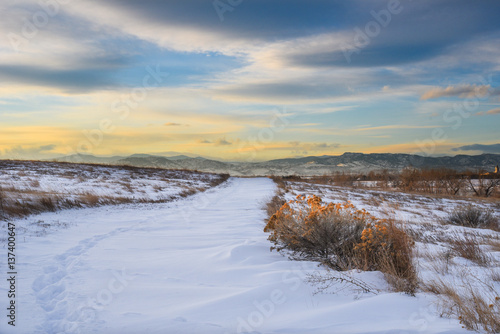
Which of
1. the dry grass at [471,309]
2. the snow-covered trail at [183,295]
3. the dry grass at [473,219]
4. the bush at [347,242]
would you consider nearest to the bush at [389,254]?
the bush at [347,242]

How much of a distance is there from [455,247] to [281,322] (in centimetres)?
473

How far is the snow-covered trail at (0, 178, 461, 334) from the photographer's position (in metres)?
2.73

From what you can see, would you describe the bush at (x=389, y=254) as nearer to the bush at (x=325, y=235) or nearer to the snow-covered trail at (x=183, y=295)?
the snow-covered trail at (x=183, y=295)

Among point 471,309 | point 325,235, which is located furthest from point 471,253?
point 471,309

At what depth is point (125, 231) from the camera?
7277 millimetres

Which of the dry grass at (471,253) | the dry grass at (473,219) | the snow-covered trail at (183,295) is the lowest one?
the dry grass at (473,219)

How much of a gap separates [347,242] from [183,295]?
2728mm

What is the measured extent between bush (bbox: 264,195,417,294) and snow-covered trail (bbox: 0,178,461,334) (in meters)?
0.28

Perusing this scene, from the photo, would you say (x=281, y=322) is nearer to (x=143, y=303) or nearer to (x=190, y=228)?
(x=143, y=303)

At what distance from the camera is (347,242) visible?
15.9 feet

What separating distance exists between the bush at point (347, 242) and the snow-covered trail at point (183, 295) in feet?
0.93

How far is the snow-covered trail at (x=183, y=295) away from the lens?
273 cm

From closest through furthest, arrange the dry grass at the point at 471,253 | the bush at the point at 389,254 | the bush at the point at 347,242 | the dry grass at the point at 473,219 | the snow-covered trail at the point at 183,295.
→ the snow-covered trail at the point at 183,295
the bush at the point at 389,254
the bush at the point at 347,242
the dry grass at the point at 471,253
the dry grass at the point at 473,219

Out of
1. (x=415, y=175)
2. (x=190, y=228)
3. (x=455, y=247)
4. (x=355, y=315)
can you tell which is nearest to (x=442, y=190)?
(x=415, y=175)
